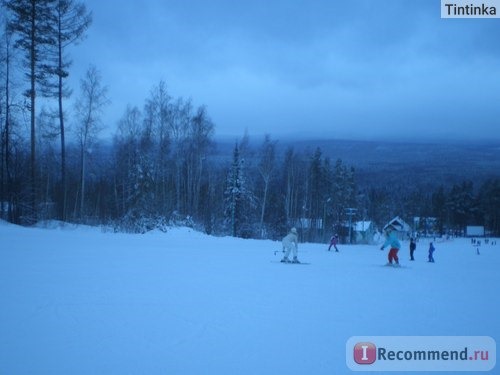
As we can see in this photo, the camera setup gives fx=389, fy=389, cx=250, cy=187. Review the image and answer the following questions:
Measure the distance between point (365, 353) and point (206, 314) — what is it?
2.96m

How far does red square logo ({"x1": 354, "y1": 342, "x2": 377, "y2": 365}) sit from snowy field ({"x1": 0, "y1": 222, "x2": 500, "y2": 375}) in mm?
211

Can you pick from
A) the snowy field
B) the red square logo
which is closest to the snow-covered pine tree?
the snowy field

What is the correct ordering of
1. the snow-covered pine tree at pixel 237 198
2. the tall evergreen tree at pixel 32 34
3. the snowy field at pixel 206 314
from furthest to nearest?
the snow-covered pine tree at pixel 237 198 < the tall evergreen tree at pixel 32 34 < the snowy field at pixel 206 314

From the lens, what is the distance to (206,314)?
702 centimetres

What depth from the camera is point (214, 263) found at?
14.2 meters

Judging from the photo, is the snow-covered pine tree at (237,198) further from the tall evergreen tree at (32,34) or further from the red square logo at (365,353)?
the red square logo at (365,353)

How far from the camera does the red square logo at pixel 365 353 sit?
509 centimetres

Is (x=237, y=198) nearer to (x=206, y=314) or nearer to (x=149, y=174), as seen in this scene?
(x=149, y=174)

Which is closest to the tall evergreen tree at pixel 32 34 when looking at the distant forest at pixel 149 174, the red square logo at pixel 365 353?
the distant forest at pixel 149 174

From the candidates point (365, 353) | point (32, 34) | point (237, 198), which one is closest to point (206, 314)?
point (365, 353)

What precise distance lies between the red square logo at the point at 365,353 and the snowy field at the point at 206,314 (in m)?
0.21

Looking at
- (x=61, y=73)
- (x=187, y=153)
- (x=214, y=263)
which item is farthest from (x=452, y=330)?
(x=187, y=153)

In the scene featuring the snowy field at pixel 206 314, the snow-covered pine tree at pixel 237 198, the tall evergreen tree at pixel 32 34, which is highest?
the tall evergreen tree at pixel 32 34

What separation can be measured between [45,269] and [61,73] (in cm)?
1735
